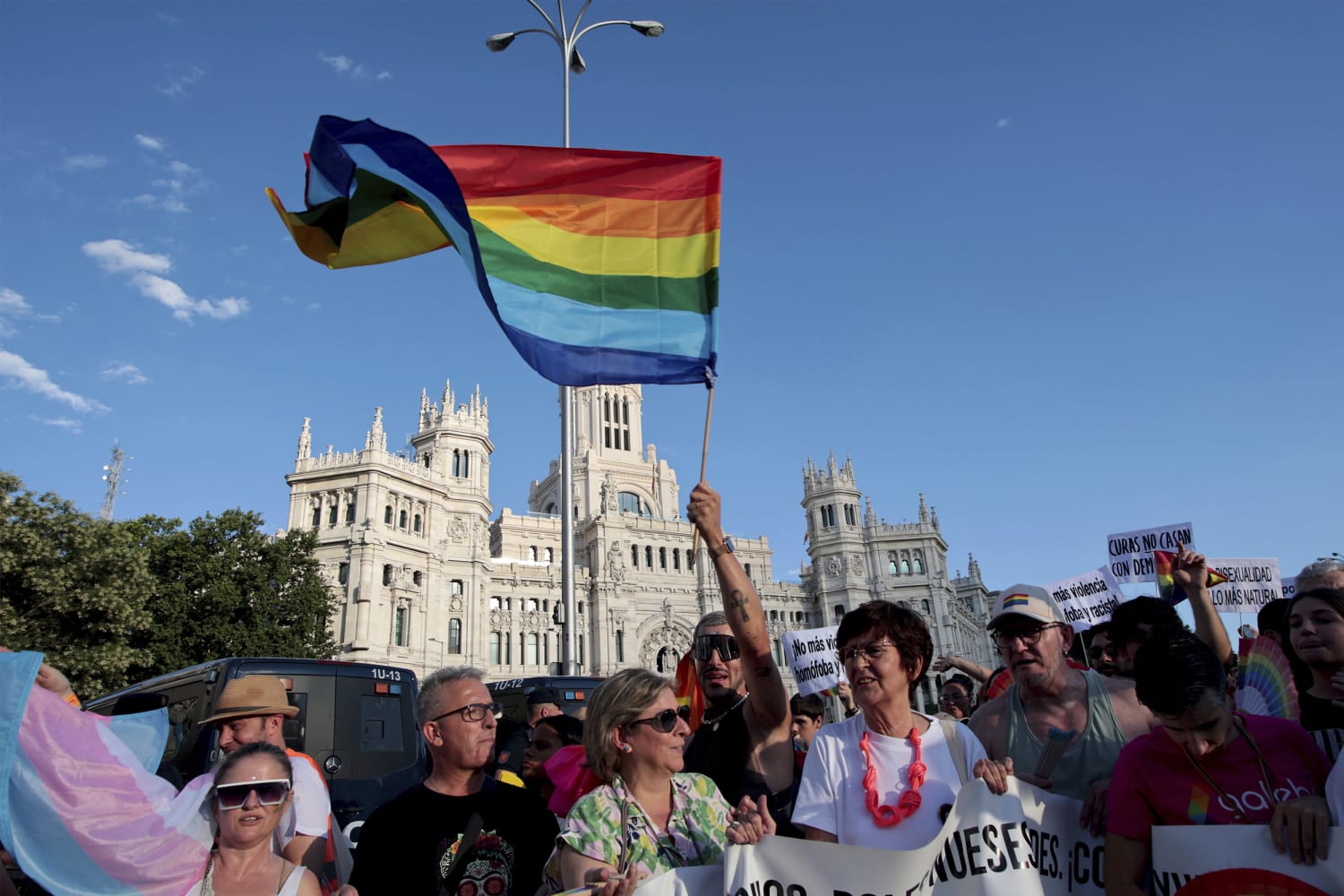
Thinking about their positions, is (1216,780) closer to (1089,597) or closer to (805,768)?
(805,768)

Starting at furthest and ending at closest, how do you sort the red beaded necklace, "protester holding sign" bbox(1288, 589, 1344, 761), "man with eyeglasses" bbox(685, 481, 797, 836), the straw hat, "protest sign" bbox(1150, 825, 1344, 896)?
the straw hat, "man with eyeglasses" bbox(685, 481, 797, 836), "protester holding sign" bbox(1288, 589, 1344, 761), the red beaded necklace, "protest sign" bbox(1150, 825, 1344, 896)

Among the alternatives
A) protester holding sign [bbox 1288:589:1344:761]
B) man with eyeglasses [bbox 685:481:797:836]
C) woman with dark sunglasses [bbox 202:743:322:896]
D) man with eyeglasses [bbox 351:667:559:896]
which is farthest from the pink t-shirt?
woman with dark sunglasses [bbox 202:743:322:896]

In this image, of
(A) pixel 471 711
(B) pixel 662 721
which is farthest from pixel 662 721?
(A) pixel 471 711

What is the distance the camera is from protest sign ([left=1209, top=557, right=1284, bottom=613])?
974 cm

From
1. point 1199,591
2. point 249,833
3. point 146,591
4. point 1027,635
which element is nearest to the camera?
point 249,833

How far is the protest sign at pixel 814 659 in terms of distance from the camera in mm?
9438

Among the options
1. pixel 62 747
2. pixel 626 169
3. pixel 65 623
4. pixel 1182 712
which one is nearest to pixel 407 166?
pixel 626 169

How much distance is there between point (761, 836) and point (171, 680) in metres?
11.1

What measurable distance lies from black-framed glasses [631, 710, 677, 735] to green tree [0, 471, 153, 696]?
25.0m

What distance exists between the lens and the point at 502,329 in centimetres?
668

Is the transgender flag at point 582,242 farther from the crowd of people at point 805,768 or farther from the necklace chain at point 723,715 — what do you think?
the crowd of people at point 805,768

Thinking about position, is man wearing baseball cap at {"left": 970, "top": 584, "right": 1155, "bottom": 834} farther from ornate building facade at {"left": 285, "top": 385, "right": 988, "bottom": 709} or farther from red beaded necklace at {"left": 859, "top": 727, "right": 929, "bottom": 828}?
ornate building facade at {"left": 285, "top": 385, "right": 988, "bottom": 709}

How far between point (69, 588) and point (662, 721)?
26345mm

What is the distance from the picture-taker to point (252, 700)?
4.84 meters
